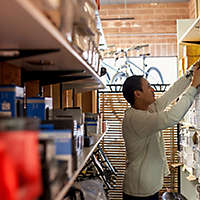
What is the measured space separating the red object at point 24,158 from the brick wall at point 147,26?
781cm

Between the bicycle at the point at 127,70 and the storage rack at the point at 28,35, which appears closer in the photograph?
the storage rack at the point at 28,35

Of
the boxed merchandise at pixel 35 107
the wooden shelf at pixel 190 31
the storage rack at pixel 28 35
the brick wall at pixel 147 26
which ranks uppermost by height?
the brick wall at pixel 147 26

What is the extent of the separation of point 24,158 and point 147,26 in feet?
26.0

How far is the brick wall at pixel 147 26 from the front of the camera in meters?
8.21

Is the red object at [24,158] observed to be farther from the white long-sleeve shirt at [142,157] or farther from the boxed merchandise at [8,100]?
the white long-sleeve shirt at [142,157]

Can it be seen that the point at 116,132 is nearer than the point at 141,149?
No

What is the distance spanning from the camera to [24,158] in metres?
0.72

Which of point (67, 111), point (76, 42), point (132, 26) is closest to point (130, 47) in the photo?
point (132, 26)

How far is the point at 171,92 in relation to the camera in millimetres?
3457

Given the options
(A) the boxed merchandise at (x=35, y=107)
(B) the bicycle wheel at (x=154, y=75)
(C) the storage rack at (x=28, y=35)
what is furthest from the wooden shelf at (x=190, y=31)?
(B) the bicycle wheel at (x=154, y=75)

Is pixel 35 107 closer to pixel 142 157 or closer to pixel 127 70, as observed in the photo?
pixel 142 157

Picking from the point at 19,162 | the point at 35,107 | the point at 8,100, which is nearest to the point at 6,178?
the point at 19,162

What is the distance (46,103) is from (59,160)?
2.83 ft

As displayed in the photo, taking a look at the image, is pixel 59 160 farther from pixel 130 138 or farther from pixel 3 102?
pixel 130 138
